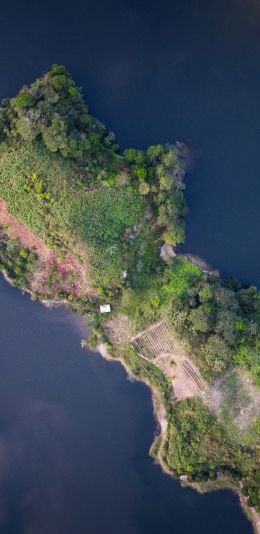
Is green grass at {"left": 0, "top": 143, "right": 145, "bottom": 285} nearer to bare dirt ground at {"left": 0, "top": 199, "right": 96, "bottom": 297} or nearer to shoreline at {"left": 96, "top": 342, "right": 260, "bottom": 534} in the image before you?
bare dirt ground at {"left": 0, "top": 199, "right": 96, "bottom": 297}

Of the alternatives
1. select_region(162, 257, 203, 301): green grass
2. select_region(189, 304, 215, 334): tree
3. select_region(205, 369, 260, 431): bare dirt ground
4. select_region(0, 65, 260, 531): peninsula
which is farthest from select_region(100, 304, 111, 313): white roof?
select_region(205, 369, 260, 431): bare dirt ground

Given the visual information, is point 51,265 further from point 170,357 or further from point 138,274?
point 170,357

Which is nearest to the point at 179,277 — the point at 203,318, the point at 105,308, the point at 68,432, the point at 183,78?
the point at 203,318

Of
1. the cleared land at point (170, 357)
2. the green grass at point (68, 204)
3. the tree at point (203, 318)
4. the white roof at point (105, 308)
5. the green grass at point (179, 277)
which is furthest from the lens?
the white roof at point (105, 308)

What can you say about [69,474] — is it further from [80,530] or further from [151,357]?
[151,357]

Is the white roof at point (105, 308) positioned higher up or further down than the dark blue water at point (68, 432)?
higher up

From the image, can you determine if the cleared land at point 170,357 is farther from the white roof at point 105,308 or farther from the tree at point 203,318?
the white roof at point 105,308

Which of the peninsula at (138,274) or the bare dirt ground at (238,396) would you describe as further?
the bare dirt ground at (238,396)

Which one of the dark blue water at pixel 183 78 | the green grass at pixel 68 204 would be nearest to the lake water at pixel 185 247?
the dark blue water at pixel 183 78
